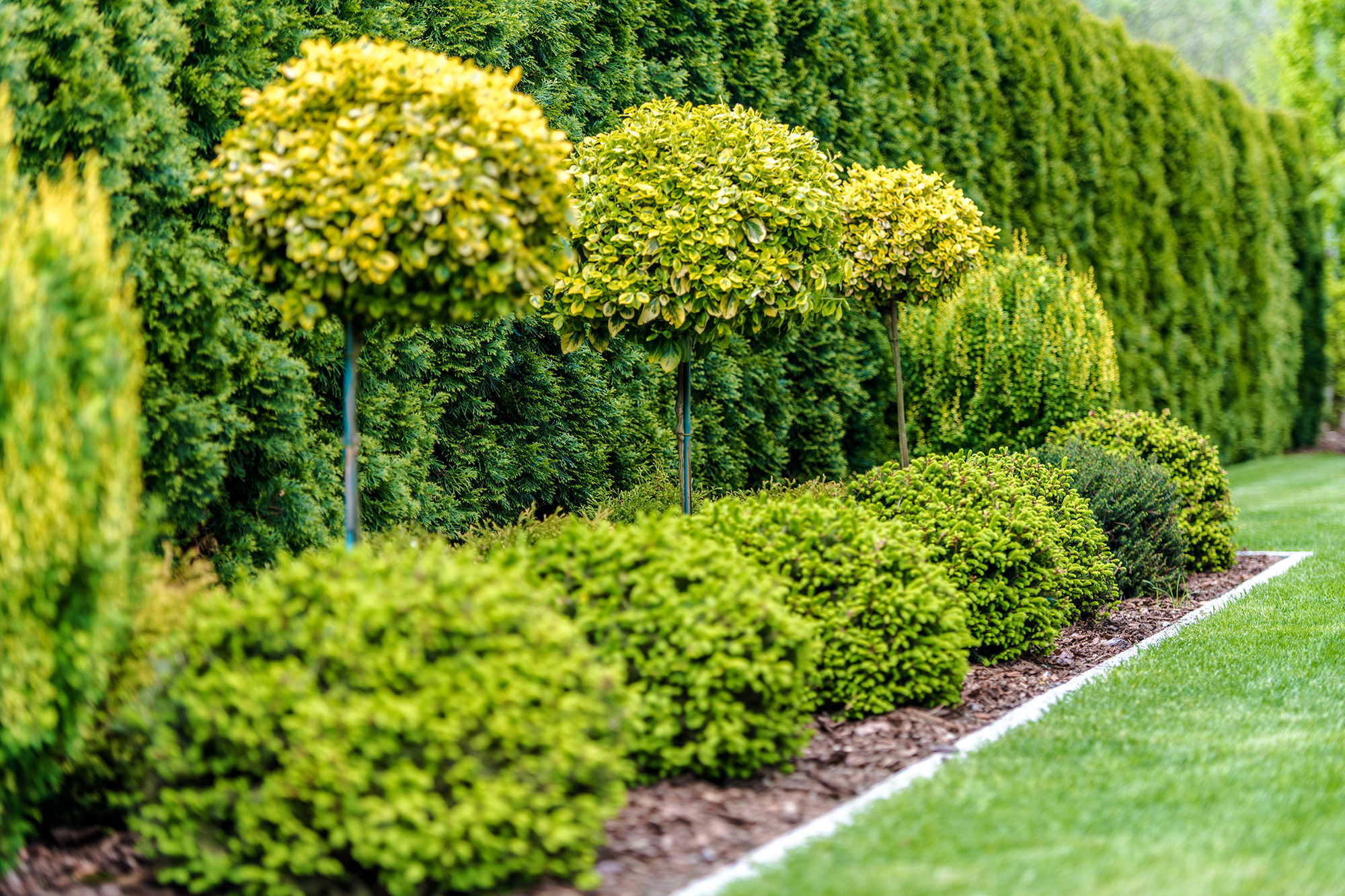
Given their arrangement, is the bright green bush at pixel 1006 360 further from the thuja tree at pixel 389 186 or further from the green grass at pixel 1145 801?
the thuja tree at pixel 389 186

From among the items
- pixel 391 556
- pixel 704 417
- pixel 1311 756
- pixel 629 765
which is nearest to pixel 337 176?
pixel 391 556

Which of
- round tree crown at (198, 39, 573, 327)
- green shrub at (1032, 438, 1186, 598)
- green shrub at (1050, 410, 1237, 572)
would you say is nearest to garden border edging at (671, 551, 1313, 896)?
green shrub at (1032, 438, 1186, 598)

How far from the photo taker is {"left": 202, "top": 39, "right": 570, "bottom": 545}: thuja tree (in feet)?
13.4

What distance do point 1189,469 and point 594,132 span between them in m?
5.02

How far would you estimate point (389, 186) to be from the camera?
4.05 m

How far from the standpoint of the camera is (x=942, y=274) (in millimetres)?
7973

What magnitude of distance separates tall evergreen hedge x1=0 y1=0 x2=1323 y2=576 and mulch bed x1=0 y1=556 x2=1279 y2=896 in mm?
1514

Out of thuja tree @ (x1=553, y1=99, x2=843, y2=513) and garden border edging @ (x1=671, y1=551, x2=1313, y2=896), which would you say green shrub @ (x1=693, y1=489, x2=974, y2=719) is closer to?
garden border edging @ (x1=671, y1=551, x2=1313, y2=896)

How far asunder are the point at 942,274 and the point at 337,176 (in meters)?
4.84

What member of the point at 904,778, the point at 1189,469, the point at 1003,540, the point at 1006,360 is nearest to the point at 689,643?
the point at 904,778

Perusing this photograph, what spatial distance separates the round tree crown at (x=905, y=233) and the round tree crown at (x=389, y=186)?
12.5ft

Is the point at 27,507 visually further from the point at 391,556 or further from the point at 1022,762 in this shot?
the point at 1022,762

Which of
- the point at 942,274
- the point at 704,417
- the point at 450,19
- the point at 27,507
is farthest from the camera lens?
the point at 704,417

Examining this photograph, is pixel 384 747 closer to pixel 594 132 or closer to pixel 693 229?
pixel 693 229
